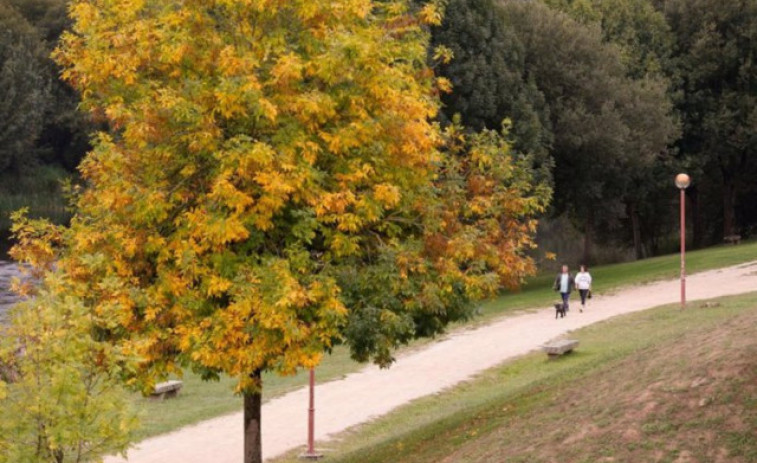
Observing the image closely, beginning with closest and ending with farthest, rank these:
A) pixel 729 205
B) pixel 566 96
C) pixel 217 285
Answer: pixel 217 285
pixel 566 96
pixel 729 205

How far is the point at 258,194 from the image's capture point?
1520 centimetres

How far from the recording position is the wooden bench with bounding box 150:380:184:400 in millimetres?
27172

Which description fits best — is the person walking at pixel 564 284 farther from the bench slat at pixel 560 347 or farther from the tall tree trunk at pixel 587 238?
the tall tree trunk at pixel 587 238

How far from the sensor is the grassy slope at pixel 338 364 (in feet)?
82.4

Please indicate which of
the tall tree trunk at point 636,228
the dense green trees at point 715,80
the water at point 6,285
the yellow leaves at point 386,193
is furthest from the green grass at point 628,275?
the yellow leaves at point 386,193

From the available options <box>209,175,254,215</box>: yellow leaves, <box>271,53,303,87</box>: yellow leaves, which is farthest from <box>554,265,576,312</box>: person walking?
<box>209,175,254,215</box>: yellow leaves

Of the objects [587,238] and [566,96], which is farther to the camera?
[587,238]

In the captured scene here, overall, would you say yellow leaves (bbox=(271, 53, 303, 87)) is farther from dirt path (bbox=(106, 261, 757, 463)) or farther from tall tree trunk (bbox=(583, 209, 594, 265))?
tall tree trunk (bbox=(583, 209, 594, 265))

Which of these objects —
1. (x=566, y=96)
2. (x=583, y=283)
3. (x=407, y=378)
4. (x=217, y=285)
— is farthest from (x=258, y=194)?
(x=566, y=96)

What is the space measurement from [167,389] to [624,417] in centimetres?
1599

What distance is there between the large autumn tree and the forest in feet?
69.3

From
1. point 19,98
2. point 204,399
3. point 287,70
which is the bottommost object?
point 204,399

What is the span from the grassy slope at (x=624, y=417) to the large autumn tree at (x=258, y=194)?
196cm

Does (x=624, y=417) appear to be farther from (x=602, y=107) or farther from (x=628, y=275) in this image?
(x=602, y=107)
